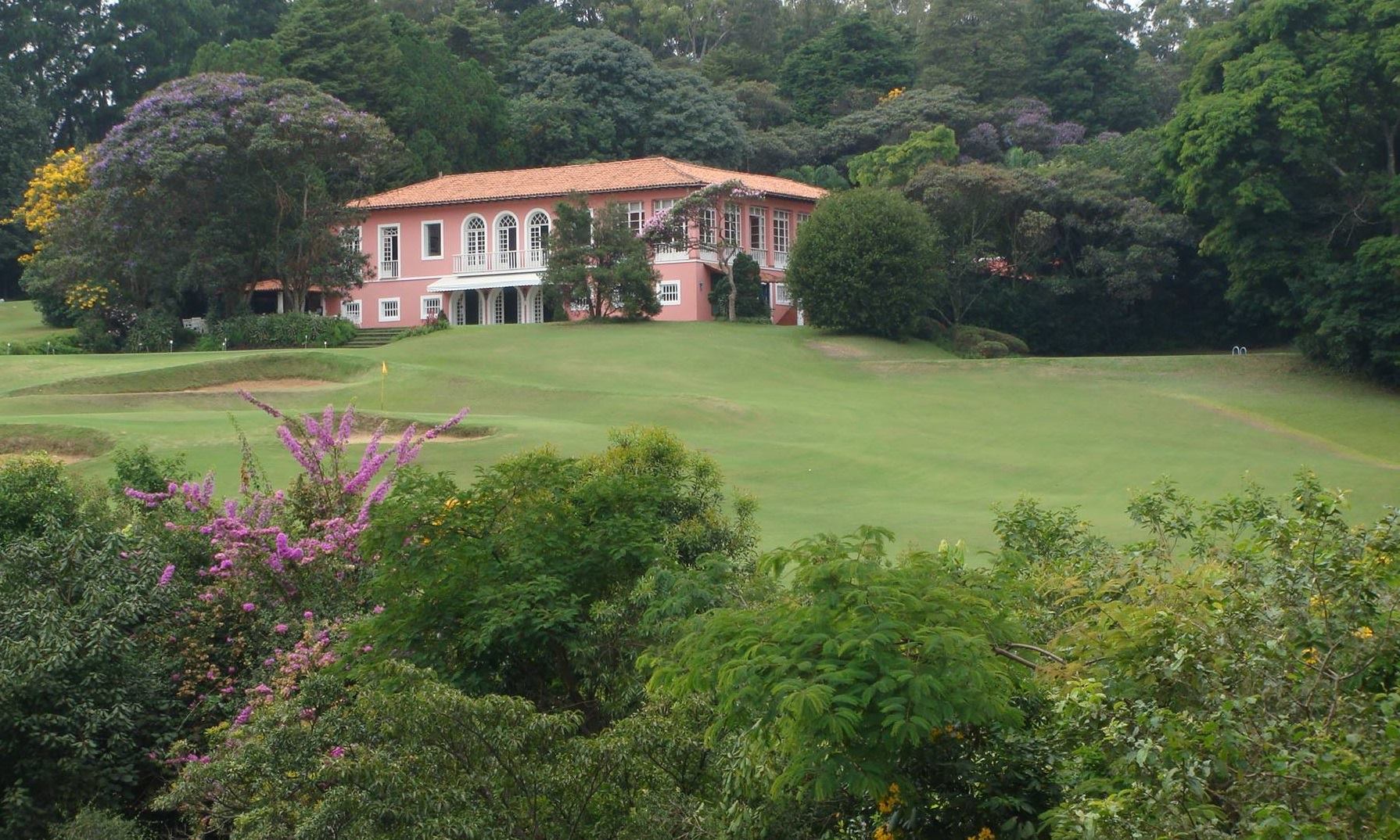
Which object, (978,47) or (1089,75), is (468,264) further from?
(1089,75)

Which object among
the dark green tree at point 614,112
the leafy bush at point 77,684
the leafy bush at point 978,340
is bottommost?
the leafy bush at point 77,684

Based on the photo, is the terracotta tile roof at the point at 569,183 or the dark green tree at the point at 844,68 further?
the dark green tree at the point at 844,68

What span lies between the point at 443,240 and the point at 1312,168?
1174 inches

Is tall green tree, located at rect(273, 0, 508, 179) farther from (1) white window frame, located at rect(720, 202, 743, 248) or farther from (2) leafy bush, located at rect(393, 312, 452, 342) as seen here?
(1) white window frame, located at rect(720, 202, 743, 248)

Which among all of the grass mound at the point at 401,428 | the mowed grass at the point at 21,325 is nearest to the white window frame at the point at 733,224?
the mowed grass at the point at 21,325

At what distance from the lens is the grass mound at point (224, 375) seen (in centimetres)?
3512

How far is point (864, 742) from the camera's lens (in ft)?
25.9

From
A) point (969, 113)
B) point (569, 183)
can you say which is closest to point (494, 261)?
point (569, 183)

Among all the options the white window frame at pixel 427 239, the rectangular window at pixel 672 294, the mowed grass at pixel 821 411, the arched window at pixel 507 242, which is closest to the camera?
the mowed grass at pixel 821 411

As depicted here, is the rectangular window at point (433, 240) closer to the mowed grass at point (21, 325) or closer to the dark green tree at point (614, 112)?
the dark green tree at point (614, 112)

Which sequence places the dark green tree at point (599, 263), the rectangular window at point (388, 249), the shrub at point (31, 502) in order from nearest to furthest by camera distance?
the shrub at point (31, 502) < the dark green tree at point (599, 263) < the rectangular window at point (388, 249)

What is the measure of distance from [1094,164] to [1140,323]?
20.4ft

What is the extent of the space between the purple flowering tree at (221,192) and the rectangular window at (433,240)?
18.8 feet

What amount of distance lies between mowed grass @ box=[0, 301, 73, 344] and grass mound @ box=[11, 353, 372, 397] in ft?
42.0
